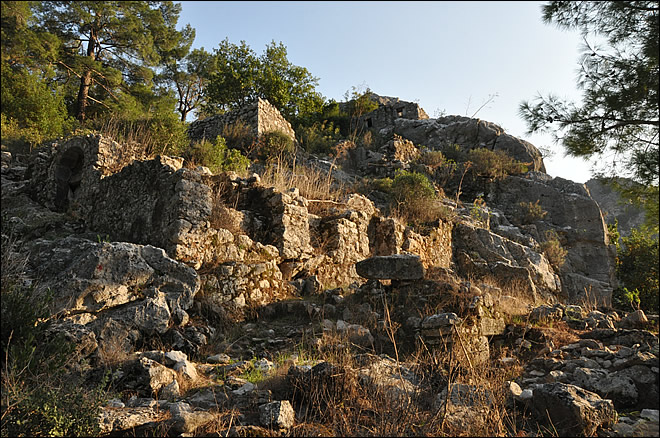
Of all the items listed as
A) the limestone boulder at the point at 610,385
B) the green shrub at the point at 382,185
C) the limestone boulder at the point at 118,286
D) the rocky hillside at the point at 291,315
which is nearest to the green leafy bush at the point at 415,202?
the rocky hillside at the point at 291,315

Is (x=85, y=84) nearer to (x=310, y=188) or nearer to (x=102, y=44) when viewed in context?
(x=102, y=44)

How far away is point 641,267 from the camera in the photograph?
13727 millimetres

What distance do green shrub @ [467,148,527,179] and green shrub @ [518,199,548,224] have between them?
68.8 inches

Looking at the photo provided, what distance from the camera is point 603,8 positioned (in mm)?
3586

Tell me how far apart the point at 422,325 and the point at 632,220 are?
86.8 ft

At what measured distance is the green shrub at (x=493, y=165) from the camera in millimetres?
15844

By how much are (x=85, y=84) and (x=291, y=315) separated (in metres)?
13.7

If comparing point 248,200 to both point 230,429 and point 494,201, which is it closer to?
point 230,429

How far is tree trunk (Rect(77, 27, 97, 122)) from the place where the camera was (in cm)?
1461

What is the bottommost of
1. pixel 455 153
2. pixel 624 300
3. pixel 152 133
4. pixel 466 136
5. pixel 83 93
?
pixel 624 300

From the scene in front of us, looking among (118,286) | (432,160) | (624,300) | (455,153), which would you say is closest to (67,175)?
(118,286)

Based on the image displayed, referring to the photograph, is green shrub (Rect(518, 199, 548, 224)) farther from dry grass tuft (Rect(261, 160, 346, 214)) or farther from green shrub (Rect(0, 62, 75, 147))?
green shrub (Rect(0, 62, 75, 147))

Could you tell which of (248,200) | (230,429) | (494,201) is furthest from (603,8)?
(494,201)

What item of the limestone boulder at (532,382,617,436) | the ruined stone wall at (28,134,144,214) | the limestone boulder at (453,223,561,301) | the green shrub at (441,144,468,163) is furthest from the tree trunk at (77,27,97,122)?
the limestone boulder at (532,382,617,436)
